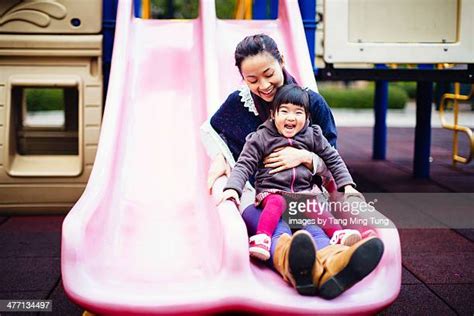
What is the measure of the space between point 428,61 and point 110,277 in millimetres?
2803

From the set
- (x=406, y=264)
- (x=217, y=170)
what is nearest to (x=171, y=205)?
(x=217, y=170)

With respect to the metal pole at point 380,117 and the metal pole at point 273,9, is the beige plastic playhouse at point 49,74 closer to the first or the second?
the metal pole at point 273,9

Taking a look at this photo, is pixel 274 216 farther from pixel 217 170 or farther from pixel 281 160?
pixel 217 170

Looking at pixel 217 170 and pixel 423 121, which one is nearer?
pixel 217 170

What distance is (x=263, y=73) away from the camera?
2.78 m

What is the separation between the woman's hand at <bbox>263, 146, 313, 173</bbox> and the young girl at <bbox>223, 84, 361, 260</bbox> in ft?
0.06

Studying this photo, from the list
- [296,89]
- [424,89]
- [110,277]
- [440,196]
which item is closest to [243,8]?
[424,89]

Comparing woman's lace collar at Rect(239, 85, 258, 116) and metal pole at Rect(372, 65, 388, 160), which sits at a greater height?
woman's lace collar at Rect(239, 85, 258, 116)

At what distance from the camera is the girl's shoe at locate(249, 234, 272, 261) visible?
2432mm

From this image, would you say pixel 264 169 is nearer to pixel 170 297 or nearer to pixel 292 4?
pixel 170 297

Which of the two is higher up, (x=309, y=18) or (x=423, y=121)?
(x=309, y=18)

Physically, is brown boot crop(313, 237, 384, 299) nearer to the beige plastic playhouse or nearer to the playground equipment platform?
the playground equipment platform

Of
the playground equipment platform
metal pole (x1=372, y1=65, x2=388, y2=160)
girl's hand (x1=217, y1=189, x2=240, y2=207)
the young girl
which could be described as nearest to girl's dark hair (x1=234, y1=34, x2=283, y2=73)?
the young girl

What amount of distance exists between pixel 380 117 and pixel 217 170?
488cm
